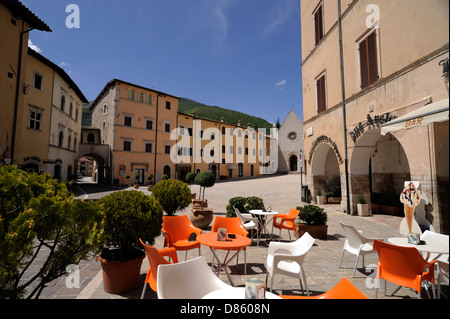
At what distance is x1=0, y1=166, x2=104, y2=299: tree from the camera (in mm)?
2021

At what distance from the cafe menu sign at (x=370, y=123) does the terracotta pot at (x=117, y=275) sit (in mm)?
8646

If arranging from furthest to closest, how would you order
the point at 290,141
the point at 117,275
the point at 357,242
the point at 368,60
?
the point at 290,141 → the point at 368,60 → the point at 357,242 → the point at 117,275

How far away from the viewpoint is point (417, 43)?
6.69 metres

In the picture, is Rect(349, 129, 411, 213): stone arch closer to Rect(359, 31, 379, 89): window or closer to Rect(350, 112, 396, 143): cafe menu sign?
Rect(350, 112, 396, 143): cafe menu sign

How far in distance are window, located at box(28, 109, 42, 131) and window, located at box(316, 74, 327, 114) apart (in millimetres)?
17914

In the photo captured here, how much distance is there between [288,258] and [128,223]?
2.47m

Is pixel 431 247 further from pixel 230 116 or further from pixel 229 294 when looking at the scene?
pixel 230 116

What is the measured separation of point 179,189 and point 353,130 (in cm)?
759

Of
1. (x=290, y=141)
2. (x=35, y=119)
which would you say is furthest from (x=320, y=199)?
(x=290, y=141)

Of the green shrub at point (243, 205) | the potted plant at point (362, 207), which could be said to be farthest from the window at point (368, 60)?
the green shrub at point (243, 205)

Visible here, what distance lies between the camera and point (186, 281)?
2455 millimetres

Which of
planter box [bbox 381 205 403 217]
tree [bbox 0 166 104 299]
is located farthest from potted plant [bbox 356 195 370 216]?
tree [bbox 0 166 104 299]

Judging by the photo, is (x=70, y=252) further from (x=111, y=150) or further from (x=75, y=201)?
(x=111, y=150)

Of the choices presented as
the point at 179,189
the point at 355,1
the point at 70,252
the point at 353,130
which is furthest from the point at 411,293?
the point at 355,1
